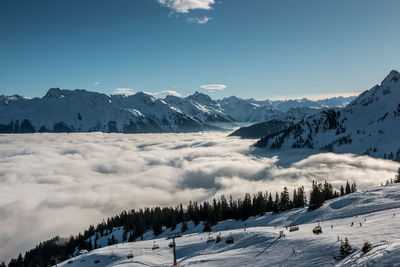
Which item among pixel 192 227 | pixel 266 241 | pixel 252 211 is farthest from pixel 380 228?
pixel 192 227

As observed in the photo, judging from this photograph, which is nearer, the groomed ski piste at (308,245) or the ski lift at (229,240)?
the groomed ski piste at (308,245)

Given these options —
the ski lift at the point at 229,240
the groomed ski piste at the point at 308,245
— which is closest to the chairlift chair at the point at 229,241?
the ski lift at the point at 229,240

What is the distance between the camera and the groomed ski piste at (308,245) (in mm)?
41062

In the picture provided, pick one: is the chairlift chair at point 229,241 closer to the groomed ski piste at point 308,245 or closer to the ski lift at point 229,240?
the ski lift at point 229,240

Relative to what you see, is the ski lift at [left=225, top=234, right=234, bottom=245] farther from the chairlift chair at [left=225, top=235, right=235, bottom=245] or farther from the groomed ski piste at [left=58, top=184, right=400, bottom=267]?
the groomed ski piste at [left=58, top=184, right=400, bottom=267]

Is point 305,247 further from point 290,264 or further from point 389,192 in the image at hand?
point 389,192

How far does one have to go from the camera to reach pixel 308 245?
4953 centimetres

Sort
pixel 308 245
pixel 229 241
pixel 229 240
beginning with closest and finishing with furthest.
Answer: pixel 308 245, pixel 229 241, pixel 229 240

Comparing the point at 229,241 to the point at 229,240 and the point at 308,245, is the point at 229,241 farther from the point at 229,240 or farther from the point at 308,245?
the point at 308,245

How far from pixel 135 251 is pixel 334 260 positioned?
222ft

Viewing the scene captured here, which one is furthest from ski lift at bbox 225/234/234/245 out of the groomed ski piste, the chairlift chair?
the groomed ski piste

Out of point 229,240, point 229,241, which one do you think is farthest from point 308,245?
point 229,240

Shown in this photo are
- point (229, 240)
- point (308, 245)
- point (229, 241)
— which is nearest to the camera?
point (308, 245)

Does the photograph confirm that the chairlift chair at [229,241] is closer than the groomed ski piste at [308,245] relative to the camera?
No
